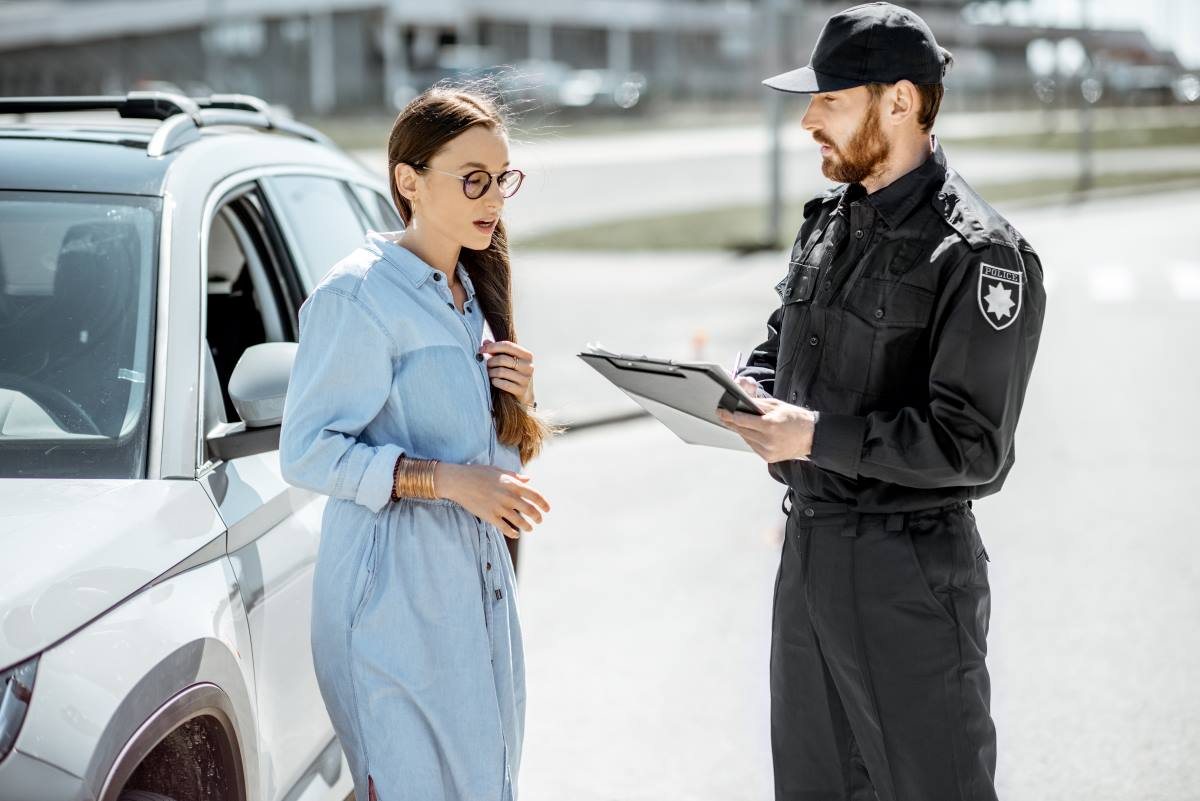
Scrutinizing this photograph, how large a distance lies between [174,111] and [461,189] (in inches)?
57.5

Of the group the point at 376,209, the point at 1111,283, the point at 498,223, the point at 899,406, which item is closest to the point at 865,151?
the point at 899,406

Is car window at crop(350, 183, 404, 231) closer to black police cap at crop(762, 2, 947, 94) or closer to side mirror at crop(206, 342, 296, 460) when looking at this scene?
side mirror at crop(206, 342, 296, 460)

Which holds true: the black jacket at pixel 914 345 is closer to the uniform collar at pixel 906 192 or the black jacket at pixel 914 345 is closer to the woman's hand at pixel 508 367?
the uniform collar at pixel 906 192

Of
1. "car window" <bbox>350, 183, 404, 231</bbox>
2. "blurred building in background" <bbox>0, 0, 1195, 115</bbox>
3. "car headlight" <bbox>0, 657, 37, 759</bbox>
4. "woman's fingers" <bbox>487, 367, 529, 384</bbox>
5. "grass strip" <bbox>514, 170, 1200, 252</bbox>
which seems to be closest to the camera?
"car headlight" <bbox>0, 657, 37, 759</bbox>

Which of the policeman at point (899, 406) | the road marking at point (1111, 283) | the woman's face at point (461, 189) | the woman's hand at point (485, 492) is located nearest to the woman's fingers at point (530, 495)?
the woman's hand at point (485, 492)

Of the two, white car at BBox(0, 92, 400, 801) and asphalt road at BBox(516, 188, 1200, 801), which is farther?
asphalt road at BBox(516, 188, 1200, 801)

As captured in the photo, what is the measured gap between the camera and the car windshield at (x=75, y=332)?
110 inches

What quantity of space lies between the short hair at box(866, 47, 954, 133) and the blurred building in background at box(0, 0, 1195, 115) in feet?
135

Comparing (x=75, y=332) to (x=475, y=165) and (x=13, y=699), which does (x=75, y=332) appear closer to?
(x=475, y=165)

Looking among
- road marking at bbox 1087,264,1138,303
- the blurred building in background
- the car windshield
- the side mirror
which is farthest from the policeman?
the blurred building in background

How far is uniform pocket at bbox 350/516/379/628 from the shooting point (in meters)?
2.60

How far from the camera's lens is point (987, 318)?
249 centimetres

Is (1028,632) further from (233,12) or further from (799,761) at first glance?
(233,12)

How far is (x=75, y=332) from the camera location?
3.09 meters
